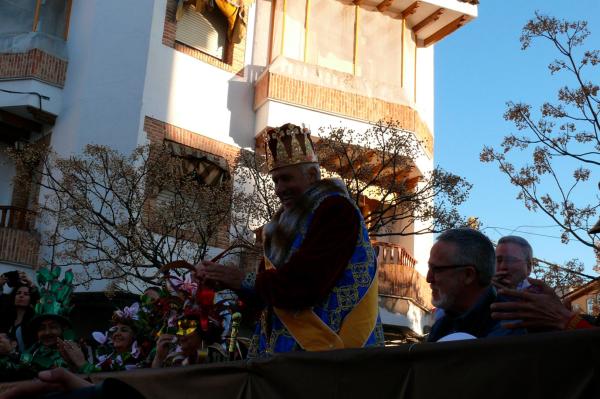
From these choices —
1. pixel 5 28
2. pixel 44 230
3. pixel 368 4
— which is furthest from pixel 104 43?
pixel 368 4

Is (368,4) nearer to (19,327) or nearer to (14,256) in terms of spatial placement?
(14,256)

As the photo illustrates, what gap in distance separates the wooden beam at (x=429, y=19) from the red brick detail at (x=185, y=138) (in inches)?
249

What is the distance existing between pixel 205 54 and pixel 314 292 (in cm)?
1417

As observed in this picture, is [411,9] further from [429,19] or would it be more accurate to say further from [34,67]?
[34,67]

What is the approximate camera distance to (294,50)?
18250mm

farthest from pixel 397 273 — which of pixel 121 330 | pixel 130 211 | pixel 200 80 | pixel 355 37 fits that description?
pixel 121 330

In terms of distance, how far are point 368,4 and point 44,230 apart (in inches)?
366

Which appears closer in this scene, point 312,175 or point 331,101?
point 312,175

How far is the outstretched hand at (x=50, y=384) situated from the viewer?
2.19 m

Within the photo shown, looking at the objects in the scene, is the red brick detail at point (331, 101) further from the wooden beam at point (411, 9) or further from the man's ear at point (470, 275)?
the man's ear at point (470, 275)

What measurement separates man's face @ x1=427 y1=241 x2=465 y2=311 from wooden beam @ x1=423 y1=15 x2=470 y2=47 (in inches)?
684

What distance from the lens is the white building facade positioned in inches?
627

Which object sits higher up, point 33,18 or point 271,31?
point 271,31

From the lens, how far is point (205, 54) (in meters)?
17.2
